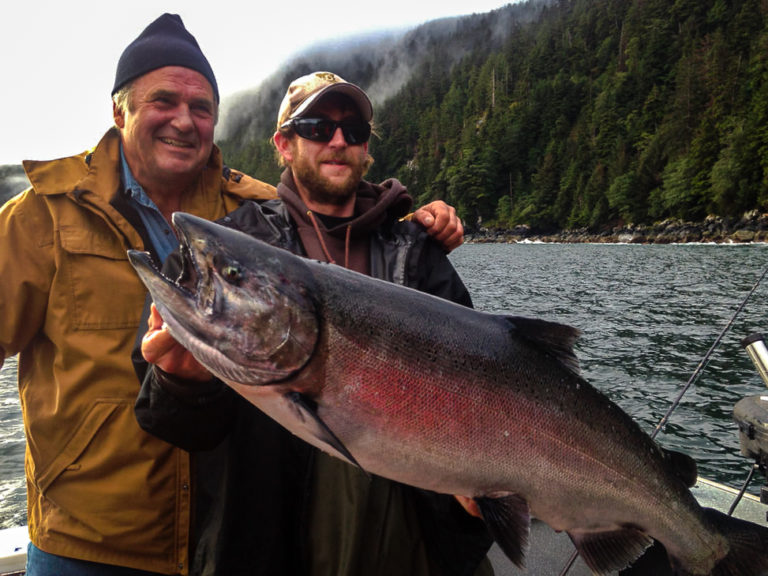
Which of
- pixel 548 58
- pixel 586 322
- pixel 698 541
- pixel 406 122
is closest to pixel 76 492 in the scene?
pixel 698 541

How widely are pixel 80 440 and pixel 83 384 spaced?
0.94 feet

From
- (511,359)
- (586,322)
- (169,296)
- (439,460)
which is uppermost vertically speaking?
(169,296)

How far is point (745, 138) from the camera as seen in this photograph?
68.6 m

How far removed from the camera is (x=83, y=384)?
2.66 meters

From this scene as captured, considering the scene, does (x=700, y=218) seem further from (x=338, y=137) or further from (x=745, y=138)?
(x=338, y=137)

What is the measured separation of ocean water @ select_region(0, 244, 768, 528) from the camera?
32.7ft

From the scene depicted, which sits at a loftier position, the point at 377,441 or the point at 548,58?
the point at 548,58

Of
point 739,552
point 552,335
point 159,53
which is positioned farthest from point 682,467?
point 159,53

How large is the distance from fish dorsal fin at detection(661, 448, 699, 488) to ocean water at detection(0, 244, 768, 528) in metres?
6.90

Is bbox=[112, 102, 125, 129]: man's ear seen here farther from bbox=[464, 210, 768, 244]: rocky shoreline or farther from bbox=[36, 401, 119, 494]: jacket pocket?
bbox=[464, 210, 768, 244]: rocky shoreline

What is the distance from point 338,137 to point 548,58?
500 ft

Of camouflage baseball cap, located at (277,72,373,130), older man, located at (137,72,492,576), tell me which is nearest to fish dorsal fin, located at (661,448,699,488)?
older man, located at (137,72,492,576)

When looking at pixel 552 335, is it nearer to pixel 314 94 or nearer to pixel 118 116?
pixel 314 94

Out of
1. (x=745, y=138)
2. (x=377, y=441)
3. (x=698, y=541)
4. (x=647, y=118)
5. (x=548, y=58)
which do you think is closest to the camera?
(x=377, y=441)
